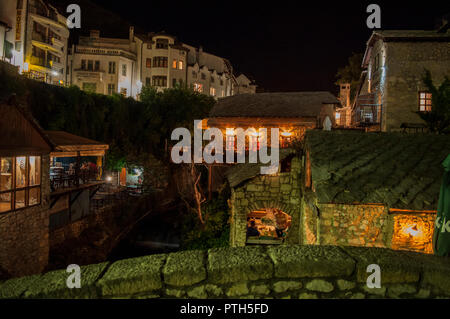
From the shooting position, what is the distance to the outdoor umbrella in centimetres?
481

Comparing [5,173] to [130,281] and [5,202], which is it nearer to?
[5,202]

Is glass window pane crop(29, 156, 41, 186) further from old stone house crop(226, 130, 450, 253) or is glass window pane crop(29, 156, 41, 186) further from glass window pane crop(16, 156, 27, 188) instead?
old stone house crop(226, 130, 450, 253)

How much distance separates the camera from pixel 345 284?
3.08 meters

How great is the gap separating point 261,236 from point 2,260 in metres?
10.5

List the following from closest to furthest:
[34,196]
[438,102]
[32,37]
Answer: [34,196] < [438,102] < [32,37]

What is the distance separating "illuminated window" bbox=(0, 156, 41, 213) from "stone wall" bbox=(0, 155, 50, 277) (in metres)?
0.24

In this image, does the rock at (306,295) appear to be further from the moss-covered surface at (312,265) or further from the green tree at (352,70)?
the green tree at (352,70)

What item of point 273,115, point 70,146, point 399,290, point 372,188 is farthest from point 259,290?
point 273,115

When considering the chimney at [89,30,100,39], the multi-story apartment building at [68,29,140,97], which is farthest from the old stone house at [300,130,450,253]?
the chimney at [89,30,100,39]

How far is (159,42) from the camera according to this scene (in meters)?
44.4

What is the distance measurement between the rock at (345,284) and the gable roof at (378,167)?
471 centimetres

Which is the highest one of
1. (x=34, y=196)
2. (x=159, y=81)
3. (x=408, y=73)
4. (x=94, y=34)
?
(x=94, y=34)

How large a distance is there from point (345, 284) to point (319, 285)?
0.26 m

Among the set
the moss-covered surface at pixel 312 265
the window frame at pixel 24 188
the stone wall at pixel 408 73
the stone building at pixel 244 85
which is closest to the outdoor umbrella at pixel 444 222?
the moss-covered surface at pixel 312 265
